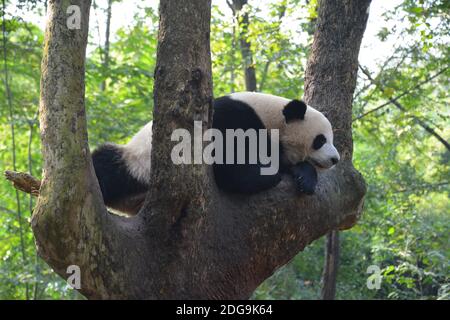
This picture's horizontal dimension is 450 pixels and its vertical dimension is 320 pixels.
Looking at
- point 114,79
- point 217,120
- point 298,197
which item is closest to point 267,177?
point 298,197

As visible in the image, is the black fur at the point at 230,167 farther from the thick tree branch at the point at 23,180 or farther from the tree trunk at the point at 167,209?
the thick tree branch at the point at 23,180

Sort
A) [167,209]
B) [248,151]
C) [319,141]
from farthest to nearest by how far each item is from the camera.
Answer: [319,141] → [248,151] → [167,209]

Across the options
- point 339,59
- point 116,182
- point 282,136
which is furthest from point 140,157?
point 339,59

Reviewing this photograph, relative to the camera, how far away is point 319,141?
452 centimetres

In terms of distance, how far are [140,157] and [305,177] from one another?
1282mm

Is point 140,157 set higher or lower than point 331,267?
higher

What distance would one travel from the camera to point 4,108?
9719 millimetres

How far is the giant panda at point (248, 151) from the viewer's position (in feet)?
13.2

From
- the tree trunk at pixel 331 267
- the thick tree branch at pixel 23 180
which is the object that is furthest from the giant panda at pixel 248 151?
the tree trunk at pixel 331 267

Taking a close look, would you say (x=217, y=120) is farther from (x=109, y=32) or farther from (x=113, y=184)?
(x=109, y=32)

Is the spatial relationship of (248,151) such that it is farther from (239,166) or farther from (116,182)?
(116,182)

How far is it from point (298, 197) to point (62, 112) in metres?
1.80

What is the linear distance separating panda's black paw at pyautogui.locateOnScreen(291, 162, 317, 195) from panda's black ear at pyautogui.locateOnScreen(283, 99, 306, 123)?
18.4 inches

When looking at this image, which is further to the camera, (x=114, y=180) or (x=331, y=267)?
(x=331, y=267)
